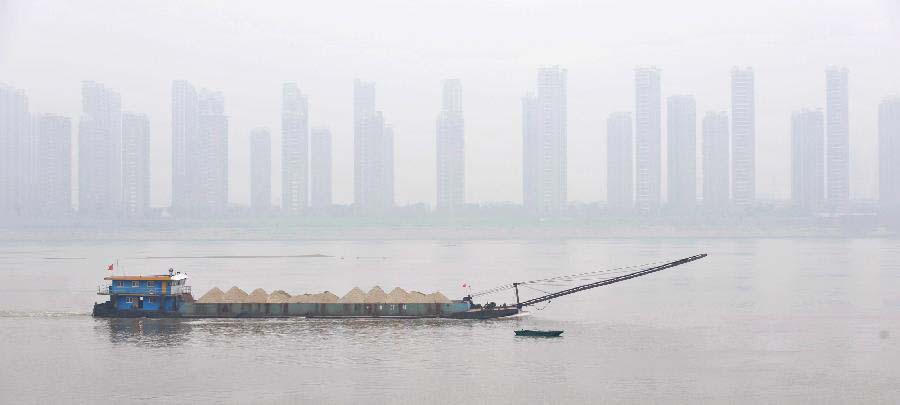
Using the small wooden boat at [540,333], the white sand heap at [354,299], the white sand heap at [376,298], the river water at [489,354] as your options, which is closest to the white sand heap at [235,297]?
the river water at [489,354]

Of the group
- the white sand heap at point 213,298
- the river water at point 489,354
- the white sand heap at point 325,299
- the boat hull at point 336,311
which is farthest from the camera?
the white sand heap at point 325,299

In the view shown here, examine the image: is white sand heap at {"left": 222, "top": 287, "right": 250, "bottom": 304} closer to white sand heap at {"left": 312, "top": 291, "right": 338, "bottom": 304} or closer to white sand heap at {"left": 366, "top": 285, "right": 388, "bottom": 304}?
white sand heap at {"left": 312, "top": 291, "right": 338, "bottom": 304}

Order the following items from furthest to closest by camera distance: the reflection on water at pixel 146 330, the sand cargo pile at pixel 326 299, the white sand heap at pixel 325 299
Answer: the white sand heap at pixel 325 299 < the sand cargo pile at pixel 326 299 < the reflection on water at pixel 146 330

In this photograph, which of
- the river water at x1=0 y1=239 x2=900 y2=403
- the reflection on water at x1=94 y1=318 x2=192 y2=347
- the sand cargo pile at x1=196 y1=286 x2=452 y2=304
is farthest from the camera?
the sand cargo pile at x1=196 y1=286 x2=452 y2=304

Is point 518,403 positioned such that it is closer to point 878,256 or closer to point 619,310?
point 619,310

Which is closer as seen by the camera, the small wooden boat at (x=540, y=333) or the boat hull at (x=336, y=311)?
the small wooden boat at (x=540, y=333)

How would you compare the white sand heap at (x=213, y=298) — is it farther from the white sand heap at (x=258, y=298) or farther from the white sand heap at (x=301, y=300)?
the white sand heap at (x=301, y=300)

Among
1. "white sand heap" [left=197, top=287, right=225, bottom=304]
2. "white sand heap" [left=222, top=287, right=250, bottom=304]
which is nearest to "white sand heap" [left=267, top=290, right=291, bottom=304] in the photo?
"white sand heap" [left=222, top=287, right=250, bottom=304]

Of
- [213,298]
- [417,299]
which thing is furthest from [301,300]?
[417,299]

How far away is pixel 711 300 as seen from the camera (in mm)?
83875

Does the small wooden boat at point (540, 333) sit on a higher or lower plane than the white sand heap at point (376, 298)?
lower

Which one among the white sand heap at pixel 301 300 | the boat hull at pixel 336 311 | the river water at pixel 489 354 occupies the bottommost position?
the river water at pixel 489 354

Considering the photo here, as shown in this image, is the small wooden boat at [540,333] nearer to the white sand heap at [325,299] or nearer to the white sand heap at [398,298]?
the white sand heap at [398,298]

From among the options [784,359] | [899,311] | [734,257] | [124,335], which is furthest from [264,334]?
[734,257]
